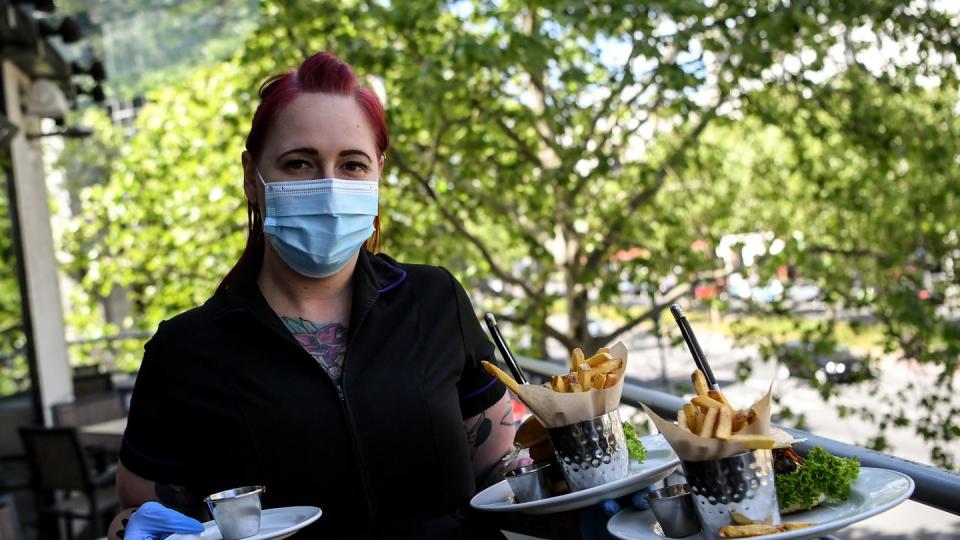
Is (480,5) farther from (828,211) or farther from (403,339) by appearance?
(403,339)

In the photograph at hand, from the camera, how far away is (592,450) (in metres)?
1.56

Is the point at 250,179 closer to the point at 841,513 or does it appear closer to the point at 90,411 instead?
the point at 841,513

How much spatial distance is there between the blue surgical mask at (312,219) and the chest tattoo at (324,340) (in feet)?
0.35

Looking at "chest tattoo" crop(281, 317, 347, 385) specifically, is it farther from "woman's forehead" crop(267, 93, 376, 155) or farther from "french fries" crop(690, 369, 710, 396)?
"french fries" crop(690, 369, 710, 396)

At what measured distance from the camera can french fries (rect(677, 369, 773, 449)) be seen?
1315 mm

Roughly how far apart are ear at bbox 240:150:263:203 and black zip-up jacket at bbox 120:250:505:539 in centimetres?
19

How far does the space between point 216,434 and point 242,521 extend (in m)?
0.31

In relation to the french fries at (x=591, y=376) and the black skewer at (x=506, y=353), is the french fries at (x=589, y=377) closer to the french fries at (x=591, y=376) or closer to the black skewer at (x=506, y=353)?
the french fries at (x=591, y=376)

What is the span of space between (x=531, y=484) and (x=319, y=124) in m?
0.78

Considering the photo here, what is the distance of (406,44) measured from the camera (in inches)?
302

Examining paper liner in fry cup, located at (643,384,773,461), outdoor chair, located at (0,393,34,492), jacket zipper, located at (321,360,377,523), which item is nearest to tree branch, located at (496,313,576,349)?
outdoor chair, located at (0,393,34,492)

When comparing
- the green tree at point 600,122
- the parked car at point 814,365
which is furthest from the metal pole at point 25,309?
the parked car at point 814,365

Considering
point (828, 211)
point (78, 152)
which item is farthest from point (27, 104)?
point (78, 152)

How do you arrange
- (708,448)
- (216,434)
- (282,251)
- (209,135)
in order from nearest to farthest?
1. (708,448)
2. (216,434)
3. (282,251)
4. (209,135)
